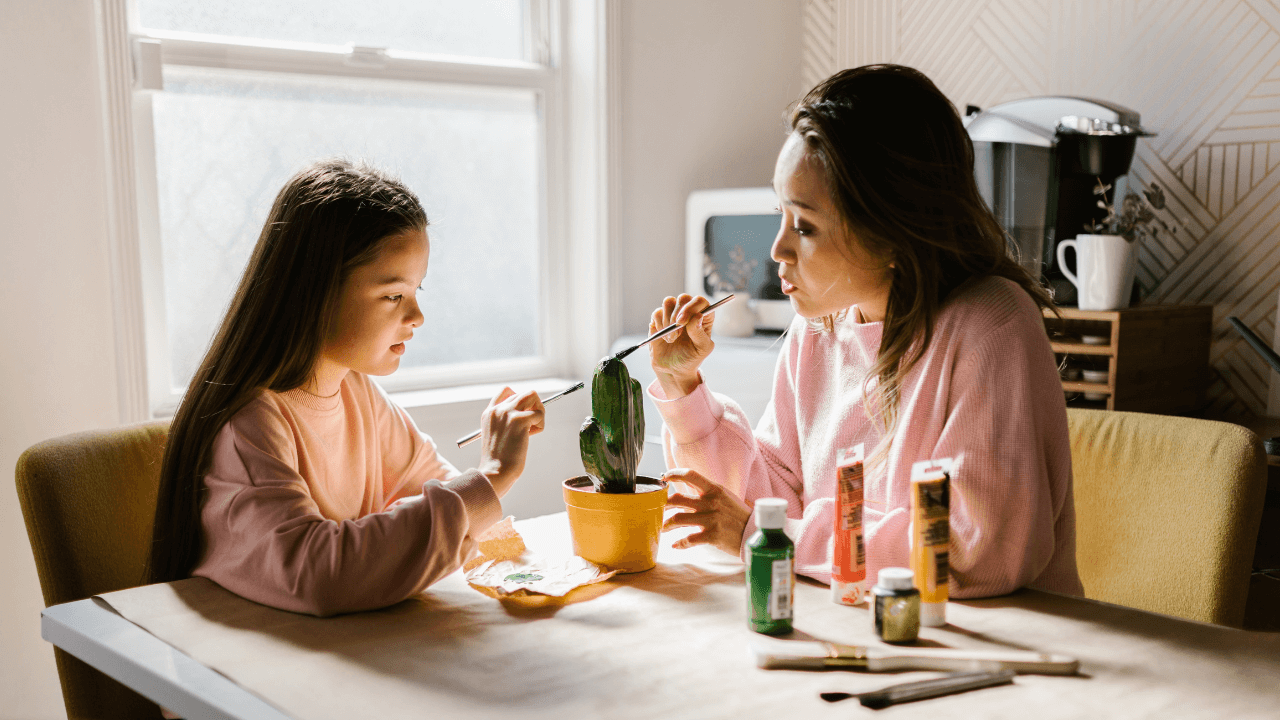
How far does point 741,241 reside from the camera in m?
2.42

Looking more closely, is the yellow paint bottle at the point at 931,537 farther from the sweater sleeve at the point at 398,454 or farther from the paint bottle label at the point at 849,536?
the sweater sleeve at the point at 398,454

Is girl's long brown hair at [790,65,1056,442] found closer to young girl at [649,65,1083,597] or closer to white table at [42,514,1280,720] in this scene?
young girl at [649,65,1083,597]

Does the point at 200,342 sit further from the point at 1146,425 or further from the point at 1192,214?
the point at 1192,214

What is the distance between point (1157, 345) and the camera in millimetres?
1911

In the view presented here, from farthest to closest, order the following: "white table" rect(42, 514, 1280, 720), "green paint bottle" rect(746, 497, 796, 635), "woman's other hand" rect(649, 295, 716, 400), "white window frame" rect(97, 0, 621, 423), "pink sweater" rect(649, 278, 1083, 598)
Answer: "white window frame" rect(97, 0, 621, 423)
"woman's other hand" rect(649, 295, 716, 400)
"pink sweater" rect(649, 278, 1083, 598)
"green paint bottle" rect(746, 497, 796, 635)
"white table" rect(42, 514, 1280, 720)

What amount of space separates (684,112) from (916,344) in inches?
67.5

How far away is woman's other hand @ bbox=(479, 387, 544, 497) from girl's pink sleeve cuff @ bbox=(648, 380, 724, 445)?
0.57 feet

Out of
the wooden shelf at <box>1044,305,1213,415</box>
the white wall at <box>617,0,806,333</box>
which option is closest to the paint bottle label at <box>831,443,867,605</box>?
the wooden shelf at <box>1044,305,1213,415</box>

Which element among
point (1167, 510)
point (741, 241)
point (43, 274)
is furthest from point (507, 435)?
point (741, 241)

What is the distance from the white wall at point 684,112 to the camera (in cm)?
254

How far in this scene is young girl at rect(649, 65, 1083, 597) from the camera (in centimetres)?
95

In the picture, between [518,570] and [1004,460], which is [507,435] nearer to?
[518,570]

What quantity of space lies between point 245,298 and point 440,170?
135cm

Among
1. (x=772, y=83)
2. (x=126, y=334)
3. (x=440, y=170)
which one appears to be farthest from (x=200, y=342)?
(x=772, y=83)
